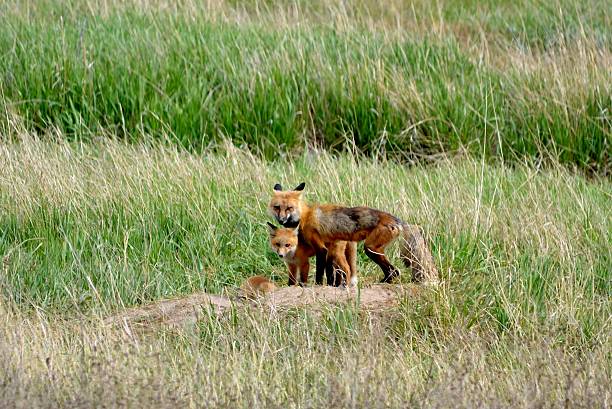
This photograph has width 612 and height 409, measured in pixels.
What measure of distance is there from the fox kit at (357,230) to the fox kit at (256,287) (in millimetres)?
373

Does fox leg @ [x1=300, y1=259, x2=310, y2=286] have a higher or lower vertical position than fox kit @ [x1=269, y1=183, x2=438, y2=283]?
lower

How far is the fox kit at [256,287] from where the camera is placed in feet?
22.3

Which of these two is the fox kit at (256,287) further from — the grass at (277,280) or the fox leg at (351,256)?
the fox leg at (351,256)

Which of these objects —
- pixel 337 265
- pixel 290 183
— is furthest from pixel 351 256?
pixel 290 183

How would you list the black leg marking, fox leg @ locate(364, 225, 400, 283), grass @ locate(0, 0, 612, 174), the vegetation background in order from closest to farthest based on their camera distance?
the vegetation background, fox leg @ locate(364, 225, 400, 283), the black leg marking, grass @ locate(0, 0, 612, 174)

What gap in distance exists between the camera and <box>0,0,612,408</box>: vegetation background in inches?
213

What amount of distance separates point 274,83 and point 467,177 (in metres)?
2.46

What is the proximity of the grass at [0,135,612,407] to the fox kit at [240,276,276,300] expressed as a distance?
0.31 meters

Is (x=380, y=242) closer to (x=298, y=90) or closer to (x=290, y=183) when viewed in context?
(x=290, y=183)

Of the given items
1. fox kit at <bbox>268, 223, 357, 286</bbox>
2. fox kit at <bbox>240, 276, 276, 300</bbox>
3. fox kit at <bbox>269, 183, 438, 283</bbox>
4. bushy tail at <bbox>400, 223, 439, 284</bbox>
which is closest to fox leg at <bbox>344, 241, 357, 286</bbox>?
fox kit at <bbox>268, 223, 357, 286</bbox>

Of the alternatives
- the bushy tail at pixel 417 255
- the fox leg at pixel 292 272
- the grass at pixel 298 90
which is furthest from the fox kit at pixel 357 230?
the grass at pixel 298 90

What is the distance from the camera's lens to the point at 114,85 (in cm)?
1070

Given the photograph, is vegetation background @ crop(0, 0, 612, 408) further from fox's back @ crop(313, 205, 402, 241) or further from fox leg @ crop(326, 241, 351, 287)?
fox's back @ crop(313, 205, 402, 241)

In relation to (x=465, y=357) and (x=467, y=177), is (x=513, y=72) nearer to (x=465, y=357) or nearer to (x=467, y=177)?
(x=467, y=177)
